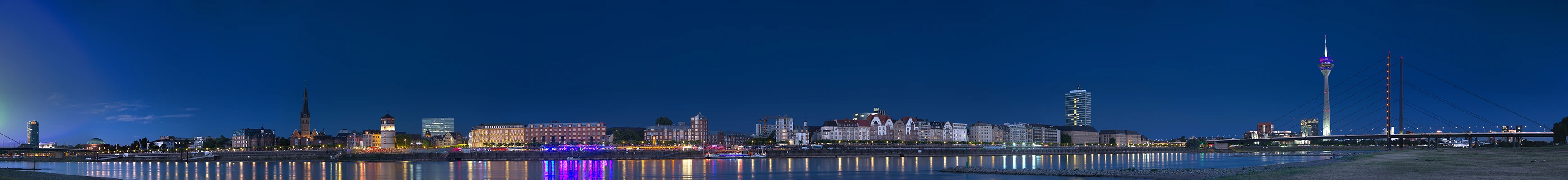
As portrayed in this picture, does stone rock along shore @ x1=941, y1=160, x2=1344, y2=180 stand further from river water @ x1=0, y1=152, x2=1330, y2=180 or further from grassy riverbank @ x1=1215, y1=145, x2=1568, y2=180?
grassy riverbank @ x1=1215, y1=145, x2=1568, y2=180

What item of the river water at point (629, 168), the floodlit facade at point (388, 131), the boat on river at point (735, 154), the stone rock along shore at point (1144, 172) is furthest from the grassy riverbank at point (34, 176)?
the floodlit facade at point (388, 131)

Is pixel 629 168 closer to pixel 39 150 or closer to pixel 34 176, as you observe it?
pixel 34 176

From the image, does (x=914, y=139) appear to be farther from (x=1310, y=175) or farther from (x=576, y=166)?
(x=1310, y=175)

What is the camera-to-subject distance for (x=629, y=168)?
262 ft

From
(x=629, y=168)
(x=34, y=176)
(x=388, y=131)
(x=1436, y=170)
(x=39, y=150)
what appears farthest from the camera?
(x=388, y=131)

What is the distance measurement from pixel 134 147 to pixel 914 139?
118 m

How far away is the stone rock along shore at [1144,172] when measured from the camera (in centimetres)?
5306

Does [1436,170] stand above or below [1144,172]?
above

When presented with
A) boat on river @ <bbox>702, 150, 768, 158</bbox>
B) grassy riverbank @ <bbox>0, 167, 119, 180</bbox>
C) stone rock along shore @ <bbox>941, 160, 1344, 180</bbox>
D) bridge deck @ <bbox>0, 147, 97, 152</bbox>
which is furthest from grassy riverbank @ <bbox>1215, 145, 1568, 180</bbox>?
bridge deck @ <bbox>0, 147, 97, 152</bbox>

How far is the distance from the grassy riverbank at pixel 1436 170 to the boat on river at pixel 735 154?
57.8 m

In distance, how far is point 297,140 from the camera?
18088 centimetres

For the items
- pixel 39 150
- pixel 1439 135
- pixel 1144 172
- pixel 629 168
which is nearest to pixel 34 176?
pixel 629 168

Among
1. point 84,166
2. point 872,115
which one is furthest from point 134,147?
point 872,115

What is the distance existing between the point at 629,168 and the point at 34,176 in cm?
3498
